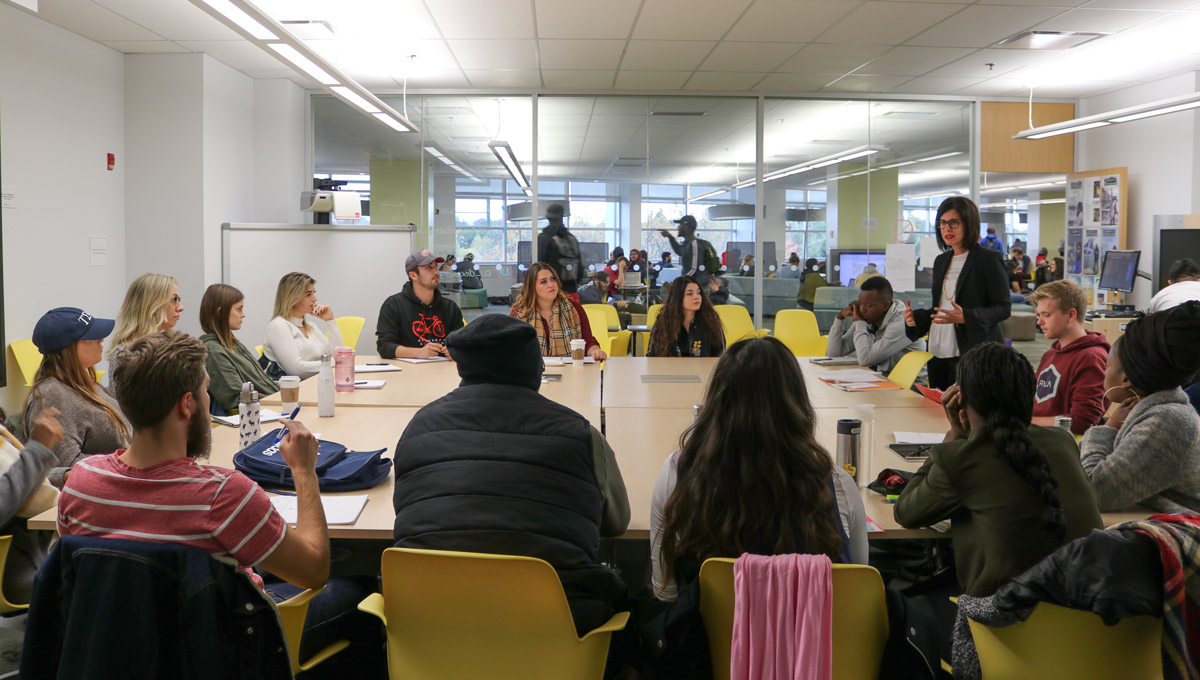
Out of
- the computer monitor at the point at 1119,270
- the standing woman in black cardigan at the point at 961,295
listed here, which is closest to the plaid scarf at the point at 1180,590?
the standing woman in black cardigan at the point at 961,295

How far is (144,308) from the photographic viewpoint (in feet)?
13.0

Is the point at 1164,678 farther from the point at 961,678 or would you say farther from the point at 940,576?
the point at 940,576

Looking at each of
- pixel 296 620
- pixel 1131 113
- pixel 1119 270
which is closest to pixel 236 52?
pixel 296 620

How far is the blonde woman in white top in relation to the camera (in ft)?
15.8

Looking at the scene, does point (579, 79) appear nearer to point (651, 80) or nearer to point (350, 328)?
point (651, 80)

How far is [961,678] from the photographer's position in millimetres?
1850

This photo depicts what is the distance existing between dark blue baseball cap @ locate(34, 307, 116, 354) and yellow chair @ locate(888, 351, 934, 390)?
3.66 m

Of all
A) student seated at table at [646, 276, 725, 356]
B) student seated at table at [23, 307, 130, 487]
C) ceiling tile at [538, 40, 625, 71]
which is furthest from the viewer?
ceiling tile at [538, 40, 625, 71]

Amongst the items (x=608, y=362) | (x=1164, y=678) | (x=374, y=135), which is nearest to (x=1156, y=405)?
(x=1164, y=678)

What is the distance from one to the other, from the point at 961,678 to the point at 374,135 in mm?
7588

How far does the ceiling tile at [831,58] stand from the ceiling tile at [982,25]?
40 cm

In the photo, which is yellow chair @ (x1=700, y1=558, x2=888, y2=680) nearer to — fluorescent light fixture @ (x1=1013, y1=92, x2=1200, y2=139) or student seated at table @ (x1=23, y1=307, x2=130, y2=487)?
student seated at table @ (x1=23, y1=307, x2=130, y2=487)

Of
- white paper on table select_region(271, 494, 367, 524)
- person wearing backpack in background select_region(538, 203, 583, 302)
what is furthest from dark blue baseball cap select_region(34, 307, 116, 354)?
person wearing backpack in background select_region(538, 203, 583, 302)

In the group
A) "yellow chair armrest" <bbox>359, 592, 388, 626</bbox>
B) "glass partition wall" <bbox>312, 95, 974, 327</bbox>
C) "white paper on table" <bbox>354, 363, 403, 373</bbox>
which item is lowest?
"yellow chair armrest" <bbox>359, 592, 388, 626</bbox>
